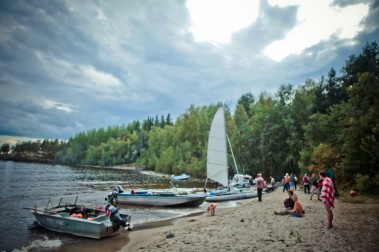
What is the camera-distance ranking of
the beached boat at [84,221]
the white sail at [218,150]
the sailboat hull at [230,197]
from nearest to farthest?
the beached boat at [84,221] < the sailboat hull at [230,197] < the white sail at [218,150]

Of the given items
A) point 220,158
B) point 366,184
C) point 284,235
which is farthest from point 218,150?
point 284,235

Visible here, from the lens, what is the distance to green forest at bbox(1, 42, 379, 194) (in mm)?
23094

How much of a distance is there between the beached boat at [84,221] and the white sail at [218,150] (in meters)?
17.1

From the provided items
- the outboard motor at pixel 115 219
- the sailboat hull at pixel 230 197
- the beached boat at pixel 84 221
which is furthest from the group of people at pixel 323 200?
the sailboat hull at pixel 230 197

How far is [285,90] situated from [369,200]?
50.2m

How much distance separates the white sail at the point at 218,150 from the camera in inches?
1298

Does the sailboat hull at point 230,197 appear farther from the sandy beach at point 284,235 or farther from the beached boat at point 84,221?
the beached boat at point 84,221

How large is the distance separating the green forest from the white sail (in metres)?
11.3

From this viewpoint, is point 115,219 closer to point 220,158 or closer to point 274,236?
point 274,236

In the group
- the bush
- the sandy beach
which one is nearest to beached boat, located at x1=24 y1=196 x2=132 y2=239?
the sandy beach

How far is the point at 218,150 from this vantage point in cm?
3312

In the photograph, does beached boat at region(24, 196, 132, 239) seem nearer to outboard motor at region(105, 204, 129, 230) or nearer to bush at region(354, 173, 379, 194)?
outboard motor at region(105, 204, 129, 230)

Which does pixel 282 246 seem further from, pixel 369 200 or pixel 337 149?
pixel 337 149

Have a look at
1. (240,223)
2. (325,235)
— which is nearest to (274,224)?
(240,223)
